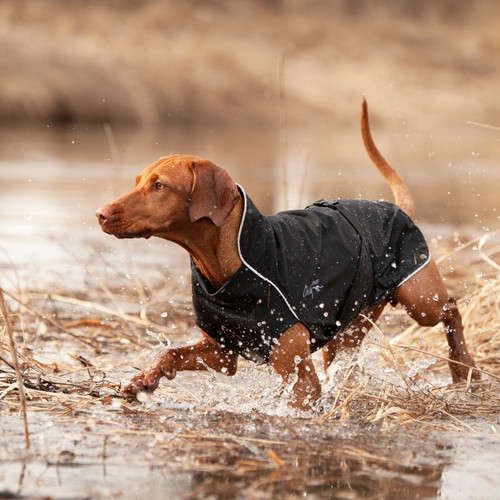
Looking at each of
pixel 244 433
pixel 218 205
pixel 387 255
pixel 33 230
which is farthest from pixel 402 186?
pixel 33 230

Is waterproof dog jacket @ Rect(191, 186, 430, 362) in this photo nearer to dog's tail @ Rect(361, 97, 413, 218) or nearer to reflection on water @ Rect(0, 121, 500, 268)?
dog's tail @ Rect(361, 97, 413, 218)

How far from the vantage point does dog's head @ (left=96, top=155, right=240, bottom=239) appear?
3793mm

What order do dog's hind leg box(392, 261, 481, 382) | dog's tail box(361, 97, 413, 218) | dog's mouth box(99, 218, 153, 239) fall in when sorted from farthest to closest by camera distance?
dog's tail box(361, 97, 413, 218) < dog's hind leg box(392, 261, 481, 382) < dog's mouth box(99, 218, 153, 239)

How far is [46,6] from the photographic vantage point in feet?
92.0

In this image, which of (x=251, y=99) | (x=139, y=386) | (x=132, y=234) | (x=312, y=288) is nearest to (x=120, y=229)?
(x=132, y=234)

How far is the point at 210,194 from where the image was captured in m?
3.86

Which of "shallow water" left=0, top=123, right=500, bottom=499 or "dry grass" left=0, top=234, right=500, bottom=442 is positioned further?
"dry grass" left=0, top=234, right=500, bottom=442

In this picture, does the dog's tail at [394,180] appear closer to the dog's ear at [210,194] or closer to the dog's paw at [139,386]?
the dog's ear at [210,194]

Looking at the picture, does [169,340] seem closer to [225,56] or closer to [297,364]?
[297,364]

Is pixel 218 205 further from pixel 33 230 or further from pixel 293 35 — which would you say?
pixel 293 35

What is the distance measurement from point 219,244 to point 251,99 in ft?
74.1

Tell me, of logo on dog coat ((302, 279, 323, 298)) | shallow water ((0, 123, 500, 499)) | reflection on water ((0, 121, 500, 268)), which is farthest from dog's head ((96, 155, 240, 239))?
reflection on water ((0, 121, 500, 268))

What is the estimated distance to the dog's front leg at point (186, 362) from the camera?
415cm

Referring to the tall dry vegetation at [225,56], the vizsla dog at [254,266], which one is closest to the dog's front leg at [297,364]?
the vizsla dog at [254,266]
